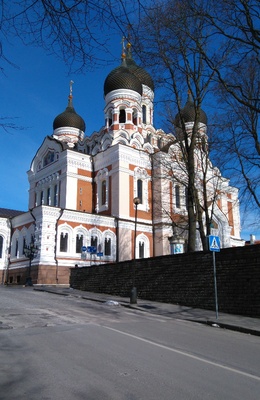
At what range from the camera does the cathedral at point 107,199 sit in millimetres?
31062

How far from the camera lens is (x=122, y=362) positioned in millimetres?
6105

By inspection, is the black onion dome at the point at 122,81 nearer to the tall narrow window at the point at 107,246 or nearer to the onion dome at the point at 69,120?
the onion dome at the point at 69,120

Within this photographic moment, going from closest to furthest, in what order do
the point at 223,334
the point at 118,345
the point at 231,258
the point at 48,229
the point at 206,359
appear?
the point at 206,359 < the point at 118,345 < the point at 223,334 < the point at 231,258 < the point at 48,229

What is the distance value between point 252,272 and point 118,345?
26.2 ft

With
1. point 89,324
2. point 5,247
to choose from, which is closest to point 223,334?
point 89,324

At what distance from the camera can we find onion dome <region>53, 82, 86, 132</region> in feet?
164

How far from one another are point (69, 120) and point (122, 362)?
46.6m

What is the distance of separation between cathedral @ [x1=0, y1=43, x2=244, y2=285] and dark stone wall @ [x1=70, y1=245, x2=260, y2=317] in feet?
21.6

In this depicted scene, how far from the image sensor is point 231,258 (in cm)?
1492

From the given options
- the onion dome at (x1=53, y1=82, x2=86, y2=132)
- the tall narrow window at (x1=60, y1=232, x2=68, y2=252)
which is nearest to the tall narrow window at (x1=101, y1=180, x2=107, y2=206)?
the tall narrow window at (x1=60, y1=232, x2=68, y2=252)

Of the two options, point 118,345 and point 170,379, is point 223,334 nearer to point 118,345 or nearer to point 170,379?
point 118,345

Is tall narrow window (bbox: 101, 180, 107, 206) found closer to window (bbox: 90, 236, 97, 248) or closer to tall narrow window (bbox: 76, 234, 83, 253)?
window (bbox: 90, 236, 97, 248)

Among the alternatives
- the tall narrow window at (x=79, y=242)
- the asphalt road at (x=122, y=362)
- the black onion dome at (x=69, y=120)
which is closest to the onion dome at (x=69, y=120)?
the black onion dome at (x=69, y=120)

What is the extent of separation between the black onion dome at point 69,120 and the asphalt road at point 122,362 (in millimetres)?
42045
